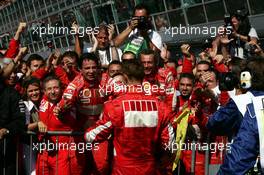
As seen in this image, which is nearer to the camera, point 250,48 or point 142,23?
point 142,23

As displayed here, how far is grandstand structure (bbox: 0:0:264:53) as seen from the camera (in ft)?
42.5

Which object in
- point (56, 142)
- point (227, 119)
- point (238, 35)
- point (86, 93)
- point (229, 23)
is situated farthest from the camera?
point (229, 23)

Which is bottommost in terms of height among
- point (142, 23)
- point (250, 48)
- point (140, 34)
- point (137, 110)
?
point (137, 110)

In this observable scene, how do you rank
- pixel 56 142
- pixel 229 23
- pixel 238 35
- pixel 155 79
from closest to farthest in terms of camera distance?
pixel 56 142, pixel 155 79, pixel 238 35, pixel 229 23

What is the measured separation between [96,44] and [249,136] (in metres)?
3.57

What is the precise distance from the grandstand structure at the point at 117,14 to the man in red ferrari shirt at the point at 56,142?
537cm

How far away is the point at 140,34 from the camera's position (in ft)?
21.5

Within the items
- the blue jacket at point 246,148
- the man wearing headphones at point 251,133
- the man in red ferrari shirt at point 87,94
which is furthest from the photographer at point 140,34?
the blue jacket at point 246,148

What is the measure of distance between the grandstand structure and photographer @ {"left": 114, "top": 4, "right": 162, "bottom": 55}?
4.70m

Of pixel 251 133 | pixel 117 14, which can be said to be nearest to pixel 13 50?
pixel 251 133

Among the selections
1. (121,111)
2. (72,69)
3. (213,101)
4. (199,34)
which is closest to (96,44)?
(72,69)

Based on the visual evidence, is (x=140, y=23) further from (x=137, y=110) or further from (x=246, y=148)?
(x=246, y=148)

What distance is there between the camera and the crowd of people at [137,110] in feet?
13.2

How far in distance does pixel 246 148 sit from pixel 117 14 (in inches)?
560
